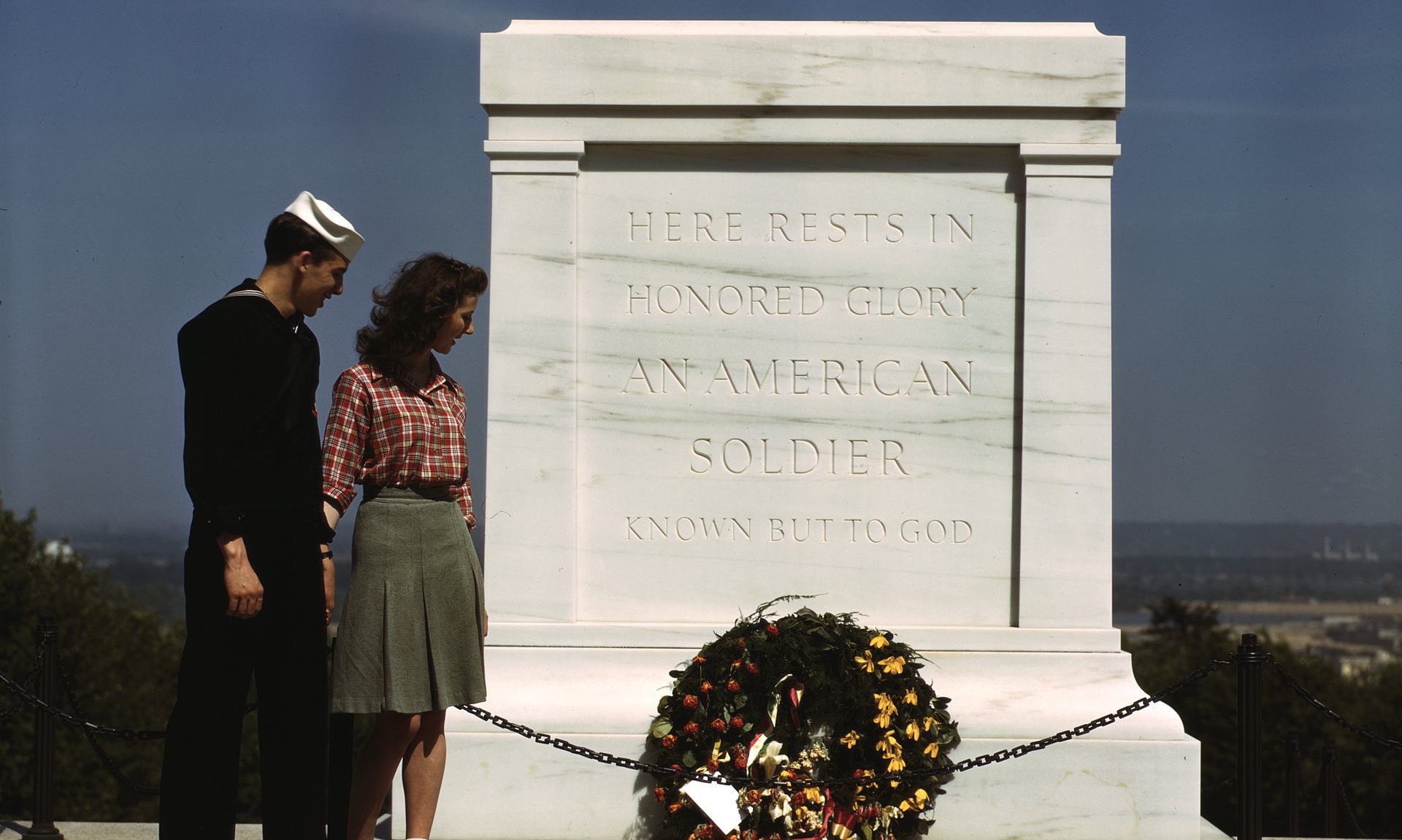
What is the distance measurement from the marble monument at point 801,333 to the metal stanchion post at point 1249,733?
1176 mm

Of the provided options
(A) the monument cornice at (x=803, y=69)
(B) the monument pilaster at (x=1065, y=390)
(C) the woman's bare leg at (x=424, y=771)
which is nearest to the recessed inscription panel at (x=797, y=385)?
(B) the monument pilaster at (x=1065, y=390)

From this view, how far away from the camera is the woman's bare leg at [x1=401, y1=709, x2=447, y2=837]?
5102mm

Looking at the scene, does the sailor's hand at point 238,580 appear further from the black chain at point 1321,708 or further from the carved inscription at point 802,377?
the black chain at point 1321,708

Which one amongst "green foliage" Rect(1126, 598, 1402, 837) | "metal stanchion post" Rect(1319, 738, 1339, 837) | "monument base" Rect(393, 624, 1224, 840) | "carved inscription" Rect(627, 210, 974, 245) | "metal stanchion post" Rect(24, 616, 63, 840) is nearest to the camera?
"monument base" Rect(393, 624, 1224, 840)

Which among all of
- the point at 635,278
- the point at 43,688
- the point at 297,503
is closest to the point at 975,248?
the point at 635,278

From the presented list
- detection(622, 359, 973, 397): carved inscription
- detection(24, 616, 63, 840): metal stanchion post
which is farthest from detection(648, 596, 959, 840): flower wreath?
detection(24, 616, 63, 840): metal stanchion post

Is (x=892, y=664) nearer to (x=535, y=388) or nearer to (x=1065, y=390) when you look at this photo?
(x=1065, y=390)

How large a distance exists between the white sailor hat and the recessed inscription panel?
2.36 meters

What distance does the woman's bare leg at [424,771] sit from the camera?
16.7 ft

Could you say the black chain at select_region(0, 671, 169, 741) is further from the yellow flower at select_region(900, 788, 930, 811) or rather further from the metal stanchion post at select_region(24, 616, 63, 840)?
the yellow flower at select_region(900, 788, 930, 811)

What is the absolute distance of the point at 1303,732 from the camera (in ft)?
66.5

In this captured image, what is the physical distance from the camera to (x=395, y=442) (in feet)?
16.4

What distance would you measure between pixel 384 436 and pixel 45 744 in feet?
9.38

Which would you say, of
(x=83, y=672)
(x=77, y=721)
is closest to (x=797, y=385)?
(x=77, y=721)
